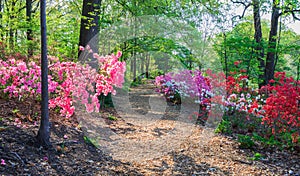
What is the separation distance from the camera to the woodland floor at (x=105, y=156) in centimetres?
243

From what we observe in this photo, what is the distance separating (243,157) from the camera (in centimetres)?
364

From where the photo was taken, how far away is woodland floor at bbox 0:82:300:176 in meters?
2.43

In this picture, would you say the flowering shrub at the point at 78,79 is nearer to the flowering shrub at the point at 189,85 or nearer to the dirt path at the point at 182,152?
the dirt path at the point at 182,152

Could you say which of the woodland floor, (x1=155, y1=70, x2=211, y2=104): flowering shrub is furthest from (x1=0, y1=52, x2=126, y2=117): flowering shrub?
(x1=155, y1=70, x2=211, y2=104): flowering shrub

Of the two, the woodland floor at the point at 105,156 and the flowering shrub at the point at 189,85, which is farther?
the flowering shrub at the point at 189,85

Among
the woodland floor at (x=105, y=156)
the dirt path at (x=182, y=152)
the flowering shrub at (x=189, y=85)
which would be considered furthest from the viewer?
the flowering shrub at (x=189, y=85)

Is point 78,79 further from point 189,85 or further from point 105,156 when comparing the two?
point 189,85

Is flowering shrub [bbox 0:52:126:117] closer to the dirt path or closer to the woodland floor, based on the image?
the woodland floor

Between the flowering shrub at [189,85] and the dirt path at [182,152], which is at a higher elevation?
the flowering shrub at [189,85]

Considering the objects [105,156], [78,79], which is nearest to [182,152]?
[105,156]

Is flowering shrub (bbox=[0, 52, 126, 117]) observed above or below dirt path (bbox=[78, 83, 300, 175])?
above

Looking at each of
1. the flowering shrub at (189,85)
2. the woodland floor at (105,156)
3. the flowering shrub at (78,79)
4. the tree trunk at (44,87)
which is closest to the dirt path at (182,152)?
the woodland floor at (105,156)

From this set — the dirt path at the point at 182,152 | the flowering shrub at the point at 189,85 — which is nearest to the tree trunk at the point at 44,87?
the dirt path at the point at 182,152

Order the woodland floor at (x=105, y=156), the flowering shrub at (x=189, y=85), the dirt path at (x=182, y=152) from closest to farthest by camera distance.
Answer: the woodland floor at (x=105, y=156) < the dirt path at (x=182, y=152) < the flowering shrub at (x=189, y=85)
